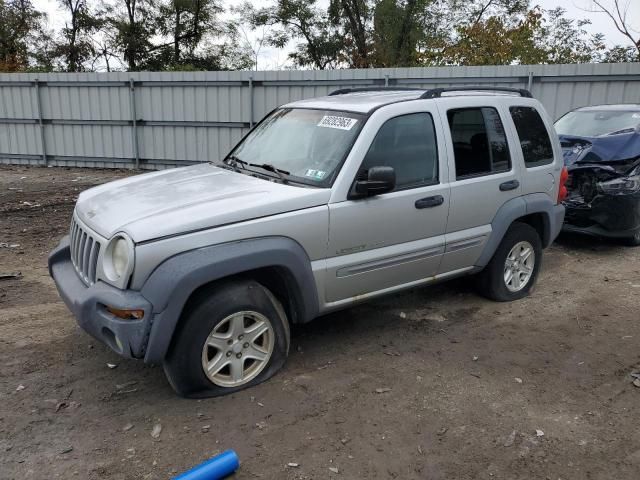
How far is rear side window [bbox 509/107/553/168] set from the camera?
4926 mm

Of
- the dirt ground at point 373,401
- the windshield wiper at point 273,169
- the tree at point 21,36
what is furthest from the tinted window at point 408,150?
the tree at point 21,36

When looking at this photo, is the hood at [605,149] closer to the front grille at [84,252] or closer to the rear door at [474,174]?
the rear door at [474,174]

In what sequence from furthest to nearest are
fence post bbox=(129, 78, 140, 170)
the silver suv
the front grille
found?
1. fence post bbox=(129, 78, 140, 170)
2. the front grille
3. the silver suv

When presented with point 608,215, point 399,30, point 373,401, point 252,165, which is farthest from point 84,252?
point 399,30

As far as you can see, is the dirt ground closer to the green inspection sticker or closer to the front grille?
the front grille

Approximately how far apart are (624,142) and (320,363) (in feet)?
17.1

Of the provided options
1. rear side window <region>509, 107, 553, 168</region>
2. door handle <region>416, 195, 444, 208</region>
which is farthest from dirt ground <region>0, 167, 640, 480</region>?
rear side window <region>509, 107, 553, 168</region>

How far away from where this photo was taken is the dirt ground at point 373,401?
2.95 metres

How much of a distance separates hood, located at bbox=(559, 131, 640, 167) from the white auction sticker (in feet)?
13.4

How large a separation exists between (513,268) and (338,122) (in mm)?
2341

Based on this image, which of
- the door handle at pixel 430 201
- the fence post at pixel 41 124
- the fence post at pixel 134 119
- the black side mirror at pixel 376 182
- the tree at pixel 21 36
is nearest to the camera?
the black side mirror at pixel 376 182

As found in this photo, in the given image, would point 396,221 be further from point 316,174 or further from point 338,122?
point 338,122

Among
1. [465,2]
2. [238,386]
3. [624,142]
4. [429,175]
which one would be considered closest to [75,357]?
[238,386]

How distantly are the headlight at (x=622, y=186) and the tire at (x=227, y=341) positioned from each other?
4.85m
